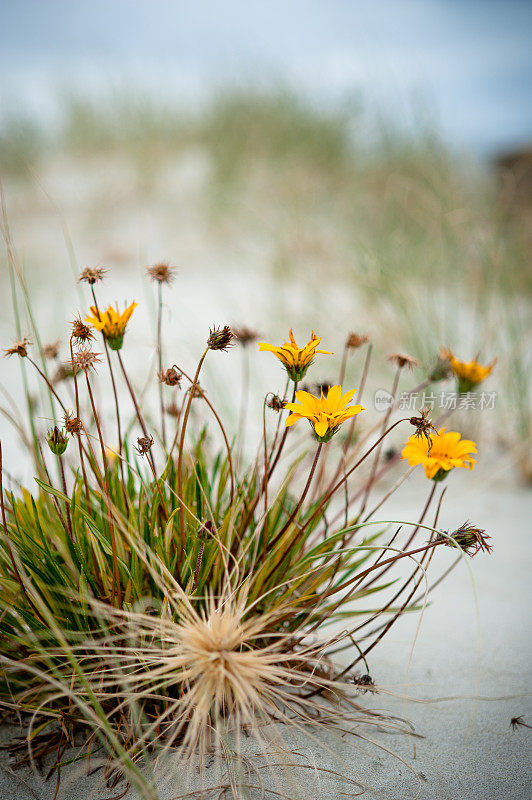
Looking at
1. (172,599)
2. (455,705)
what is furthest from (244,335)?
(455,705)

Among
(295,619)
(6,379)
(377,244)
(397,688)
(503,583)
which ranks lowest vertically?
(397,688)

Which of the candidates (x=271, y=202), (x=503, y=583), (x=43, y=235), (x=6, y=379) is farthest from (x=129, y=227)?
(x=503, y=583)

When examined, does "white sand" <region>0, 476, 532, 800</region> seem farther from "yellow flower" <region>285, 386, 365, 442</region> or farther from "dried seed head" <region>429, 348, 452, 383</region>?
"dried seed head" <region>429, 348, 452, 383</region>

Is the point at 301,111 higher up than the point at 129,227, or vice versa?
the point at 301,111

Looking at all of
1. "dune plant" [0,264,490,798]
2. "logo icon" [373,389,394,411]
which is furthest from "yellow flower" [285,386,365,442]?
"logo icon" [373,389,394,411]

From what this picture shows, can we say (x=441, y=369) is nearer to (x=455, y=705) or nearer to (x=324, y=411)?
(x=324, y=411)

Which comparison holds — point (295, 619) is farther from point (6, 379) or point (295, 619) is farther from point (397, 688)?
point (6, 379)
